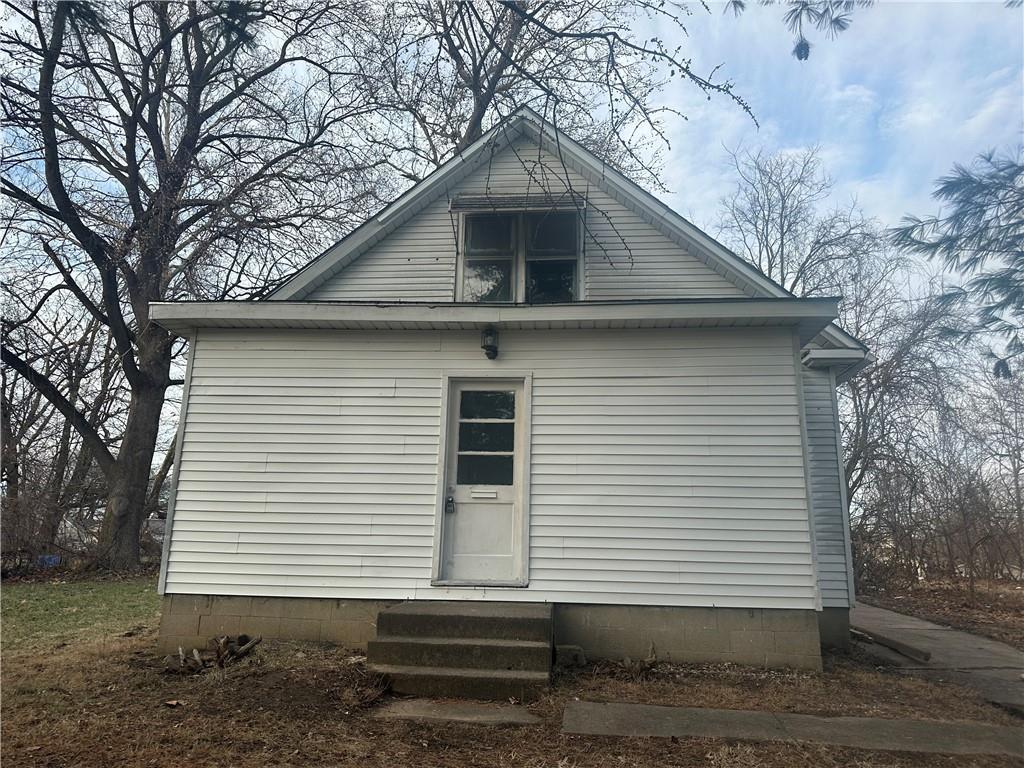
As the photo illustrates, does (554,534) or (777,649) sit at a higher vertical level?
(554,534)

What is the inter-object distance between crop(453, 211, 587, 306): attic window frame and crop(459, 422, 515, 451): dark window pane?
172 cm

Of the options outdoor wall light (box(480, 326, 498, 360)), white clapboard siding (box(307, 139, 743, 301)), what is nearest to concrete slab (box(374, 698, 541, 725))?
outdoor wall light (box(480, 326, 498, 360))

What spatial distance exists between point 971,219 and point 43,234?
15036 mm

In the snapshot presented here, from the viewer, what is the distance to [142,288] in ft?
43.6

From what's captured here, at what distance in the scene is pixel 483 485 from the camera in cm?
632

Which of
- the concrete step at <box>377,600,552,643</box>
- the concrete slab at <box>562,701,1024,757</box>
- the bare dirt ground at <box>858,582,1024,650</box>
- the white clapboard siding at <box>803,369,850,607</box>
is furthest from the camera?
the bare dirt ground at <box>858,582,1024,650</box>

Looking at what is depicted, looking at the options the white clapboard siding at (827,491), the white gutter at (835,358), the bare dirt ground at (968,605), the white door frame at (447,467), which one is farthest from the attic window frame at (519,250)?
the bare dirt ground at (968,605)

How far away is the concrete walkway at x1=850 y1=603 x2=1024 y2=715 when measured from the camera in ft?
18.2

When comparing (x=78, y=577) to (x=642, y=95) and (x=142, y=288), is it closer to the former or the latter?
(x=142, y=288)

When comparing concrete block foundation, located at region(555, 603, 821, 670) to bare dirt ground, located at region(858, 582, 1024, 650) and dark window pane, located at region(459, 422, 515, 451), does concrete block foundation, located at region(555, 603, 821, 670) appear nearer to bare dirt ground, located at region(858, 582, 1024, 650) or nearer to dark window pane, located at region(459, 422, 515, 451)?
dark window pane, located at region(459, 422, 515, 451)

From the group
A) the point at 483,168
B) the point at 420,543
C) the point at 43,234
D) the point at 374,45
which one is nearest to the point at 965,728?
the point at 420,543

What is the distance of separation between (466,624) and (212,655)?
236cm

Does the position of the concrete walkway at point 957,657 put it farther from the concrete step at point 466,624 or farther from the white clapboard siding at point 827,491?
the concrete step at point 466,624

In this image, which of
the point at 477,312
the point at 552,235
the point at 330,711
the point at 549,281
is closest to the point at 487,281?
the point at 549,281
